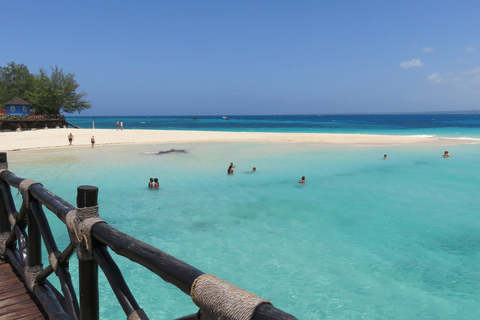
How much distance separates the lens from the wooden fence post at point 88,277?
2772 millimetres

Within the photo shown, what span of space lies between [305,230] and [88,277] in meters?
10.4

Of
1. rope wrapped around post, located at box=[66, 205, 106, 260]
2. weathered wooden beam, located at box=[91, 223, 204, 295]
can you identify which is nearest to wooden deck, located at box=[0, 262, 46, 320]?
rope wrapped around post, located at box=[66, 205, 106, 260]

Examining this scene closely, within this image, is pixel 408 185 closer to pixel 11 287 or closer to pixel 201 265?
pixel 201 265

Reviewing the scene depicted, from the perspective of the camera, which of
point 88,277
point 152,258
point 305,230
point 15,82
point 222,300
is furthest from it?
point 15,82

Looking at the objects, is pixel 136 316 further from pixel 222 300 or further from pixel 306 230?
pixel 306 230

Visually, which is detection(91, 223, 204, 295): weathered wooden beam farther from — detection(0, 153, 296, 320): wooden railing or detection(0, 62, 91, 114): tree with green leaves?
detection(0, 62, 91, 114): tree with green leaves

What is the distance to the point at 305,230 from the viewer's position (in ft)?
41.2

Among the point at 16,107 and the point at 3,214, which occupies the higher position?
the point at 16,107

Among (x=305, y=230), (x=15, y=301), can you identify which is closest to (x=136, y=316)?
(x=15, y=301)

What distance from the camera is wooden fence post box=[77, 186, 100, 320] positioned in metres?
2.77

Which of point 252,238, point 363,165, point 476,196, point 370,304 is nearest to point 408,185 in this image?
point 476,196

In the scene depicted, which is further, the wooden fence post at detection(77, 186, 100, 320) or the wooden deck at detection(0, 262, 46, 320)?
the wooden deck at detection(0, 262, 46, 320)

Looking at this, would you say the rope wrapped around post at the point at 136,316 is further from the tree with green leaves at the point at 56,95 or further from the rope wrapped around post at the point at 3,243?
the tree with green leaves at the point at 56,95

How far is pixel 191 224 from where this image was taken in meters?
13.0
